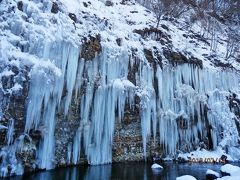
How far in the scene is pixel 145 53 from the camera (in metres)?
20.3

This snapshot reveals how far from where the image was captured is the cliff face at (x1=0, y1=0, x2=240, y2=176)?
1364cm

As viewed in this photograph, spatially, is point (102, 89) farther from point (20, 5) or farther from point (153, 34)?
point (153, 34)

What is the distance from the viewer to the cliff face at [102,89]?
44.8 ft

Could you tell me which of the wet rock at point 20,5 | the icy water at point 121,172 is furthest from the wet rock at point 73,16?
the icy water at point 121,172

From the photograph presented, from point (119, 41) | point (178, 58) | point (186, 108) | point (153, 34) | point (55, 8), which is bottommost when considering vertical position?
point (186, 108)

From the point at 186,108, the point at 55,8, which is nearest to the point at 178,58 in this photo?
the point at 186,108

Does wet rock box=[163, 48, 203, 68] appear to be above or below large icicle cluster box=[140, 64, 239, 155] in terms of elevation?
above

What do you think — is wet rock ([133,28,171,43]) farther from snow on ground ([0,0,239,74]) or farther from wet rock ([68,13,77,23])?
wet rock ([68,13,77,23])

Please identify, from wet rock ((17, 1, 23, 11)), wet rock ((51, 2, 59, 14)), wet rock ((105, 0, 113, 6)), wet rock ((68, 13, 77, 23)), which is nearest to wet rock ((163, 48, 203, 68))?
wet rock ((105, 0, 113, 6))

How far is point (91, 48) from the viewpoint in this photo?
17.1m

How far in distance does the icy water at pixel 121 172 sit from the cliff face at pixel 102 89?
2.40 feet

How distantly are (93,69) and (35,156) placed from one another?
5226 mm

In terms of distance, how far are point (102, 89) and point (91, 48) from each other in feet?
7.16

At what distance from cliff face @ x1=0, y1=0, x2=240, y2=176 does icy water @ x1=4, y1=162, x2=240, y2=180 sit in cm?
73
